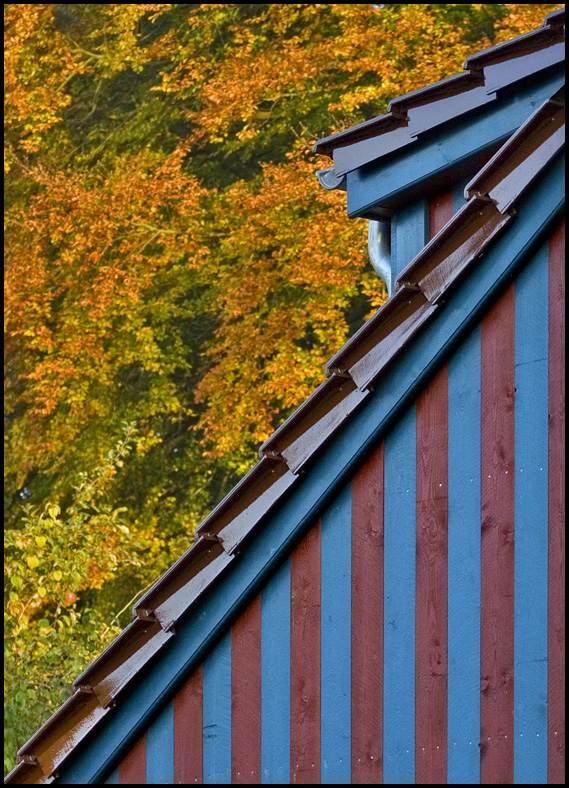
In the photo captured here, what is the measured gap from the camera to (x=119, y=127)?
590 inches

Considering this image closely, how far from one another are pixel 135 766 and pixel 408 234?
2.67 meters

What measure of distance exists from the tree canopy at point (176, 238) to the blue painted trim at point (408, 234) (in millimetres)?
6846

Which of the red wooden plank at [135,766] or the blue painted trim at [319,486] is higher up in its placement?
the blue painted trim at [319,486]

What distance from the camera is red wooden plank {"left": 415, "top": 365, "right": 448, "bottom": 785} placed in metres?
3.37

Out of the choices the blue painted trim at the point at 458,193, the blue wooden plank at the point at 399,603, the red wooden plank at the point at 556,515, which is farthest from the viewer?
the blue painted trim at the point at 458,193

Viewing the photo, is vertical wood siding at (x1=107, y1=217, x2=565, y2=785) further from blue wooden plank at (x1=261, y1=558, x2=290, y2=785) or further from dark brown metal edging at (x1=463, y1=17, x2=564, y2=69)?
dark brown metal edging at (x1=463, y1=17, x2=564, y2=69)

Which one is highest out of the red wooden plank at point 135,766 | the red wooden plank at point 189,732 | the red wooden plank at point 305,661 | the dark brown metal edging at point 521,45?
the dark brown metal edging at point 521,45

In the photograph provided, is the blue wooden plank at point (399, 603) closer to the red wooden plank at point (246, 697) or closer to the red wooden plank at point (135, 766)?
the red wooden plank at point (246, 697)

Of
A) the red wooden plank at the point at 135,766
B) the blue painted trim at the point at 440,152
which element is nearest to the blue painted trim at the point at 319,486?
the red wooden plank at the point at 135,766

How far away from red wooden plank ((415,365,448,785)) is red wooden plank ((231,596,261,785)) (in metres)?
0.57

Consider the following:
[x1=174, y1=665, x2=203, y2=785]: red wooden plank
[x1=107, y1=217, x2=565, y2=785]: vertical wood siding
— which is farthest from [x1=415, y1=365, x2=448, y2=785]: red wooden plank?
[x1=174, y1=665, x2=203, y2=785]: red wooden plank

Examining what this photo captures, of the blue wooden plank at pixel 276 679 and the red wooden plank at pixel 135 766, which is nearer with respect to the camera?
the blue wooden plank at pixel 276 679

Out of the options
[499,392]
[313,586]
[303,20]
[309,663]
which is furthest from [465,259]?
[303,20]

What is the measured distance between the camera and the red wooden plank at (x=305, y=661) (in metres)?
3.55
